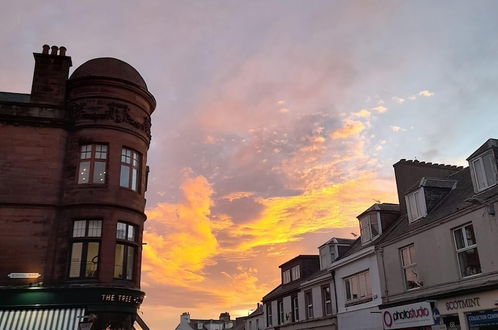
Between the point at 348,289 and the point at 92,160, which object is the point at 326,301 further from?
the point at 92,160

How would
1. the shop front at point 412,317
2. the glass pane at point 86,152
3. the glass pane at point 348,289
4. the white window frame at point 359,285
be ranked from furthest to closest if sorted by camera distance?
the glass pane at point 348,289
the white window frame at point 359,285
the glass pane at point 86,152
the shop front at point 412,317

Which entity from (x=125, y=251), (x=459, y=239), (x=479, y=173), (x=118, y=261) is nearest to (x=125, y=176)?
(x=125, y=251)

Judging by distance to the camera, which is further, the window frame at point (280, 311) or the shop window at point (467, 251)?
the window frame at point (280, 311)

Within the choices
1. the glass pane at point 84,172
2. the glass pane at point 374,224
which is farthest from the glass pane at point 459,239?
the glass pane at point 84,172

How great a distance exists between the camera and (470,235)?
67.0 feet

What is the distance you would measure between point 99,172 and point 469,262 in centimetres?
1799

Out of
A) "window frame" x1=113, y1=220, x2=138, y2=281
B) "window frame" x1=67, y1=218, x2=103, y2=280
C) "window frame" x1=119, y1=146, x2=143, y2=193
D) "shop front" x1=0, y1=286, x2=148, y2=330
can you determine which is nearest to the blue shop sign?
"shop front" x1=0, y1=286, x2=148, y2=330

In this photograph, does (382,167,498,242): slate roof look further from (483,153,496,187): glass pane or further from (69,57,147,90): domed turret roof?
(69,57,147,90): domed turret roof

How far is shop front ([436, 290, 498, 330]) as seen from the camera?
18531mm

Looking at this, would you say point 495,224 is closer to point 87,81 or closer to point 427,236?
point 427,236

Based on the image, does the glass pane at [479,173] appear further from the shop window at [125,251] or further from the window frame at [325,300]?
the shop window at [125,251]

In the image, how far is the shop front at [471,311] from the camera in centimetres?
1853

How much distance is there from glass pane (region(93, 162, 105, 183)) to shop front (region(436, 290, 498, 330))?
17.4 metres

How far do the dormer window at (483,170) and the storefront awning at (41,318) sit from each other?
61.6ft
